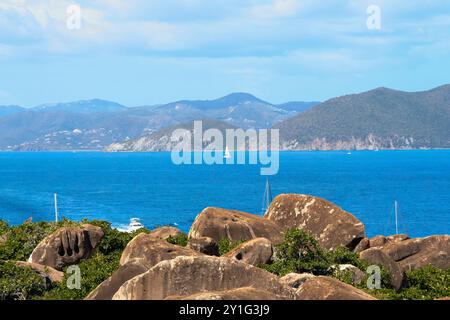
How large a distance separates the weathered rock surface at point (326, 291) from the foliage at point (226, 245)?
11636mm

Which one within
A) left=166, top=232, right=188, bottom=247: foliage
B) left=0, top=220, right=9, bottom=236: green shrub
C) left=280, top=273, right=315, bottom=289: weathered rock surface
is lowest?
left=0, top=220, right=9, bottom=236: green shrub

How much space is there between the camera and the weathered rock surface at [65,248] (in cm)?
2716

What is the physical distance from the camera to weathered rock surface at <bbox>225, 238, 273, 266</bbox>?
24.3m

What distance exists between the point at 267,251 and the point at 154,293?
975cm

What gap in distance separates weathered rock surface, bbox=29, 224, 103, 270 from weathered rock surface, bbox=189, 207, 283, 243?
15.3 ft

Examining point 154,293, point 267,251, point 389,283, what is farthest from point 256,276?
point 389,283

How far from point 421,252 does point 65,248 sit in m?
16.7

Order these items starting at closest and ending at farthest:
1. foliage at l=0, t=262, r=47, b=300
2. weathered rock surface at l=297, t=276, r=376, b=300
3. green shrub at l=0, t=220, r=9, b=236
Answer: weathered rock surface at l=297, t=276, r=376, b=300, foliage at l=0, t=262, r=47, b=300, green shrub at l=0, t=220, r=9, b=236

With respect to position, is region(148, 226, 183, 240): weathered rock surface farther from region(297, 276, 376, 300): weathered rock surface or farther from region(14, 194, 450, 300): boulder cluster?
region(297, 276, 376, 300): weathered rock surface

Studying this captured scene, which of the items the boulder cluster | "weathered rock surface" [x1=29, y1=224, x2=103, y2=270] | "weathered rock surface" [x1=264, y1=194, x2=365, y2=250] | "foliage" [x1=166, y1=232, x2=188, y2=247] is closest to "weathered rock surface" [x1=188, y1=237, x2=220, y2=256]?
the boulder cluster

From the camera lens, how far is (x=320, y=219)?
3125 cm

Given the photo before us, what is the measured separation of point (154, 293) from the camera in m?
15.8
